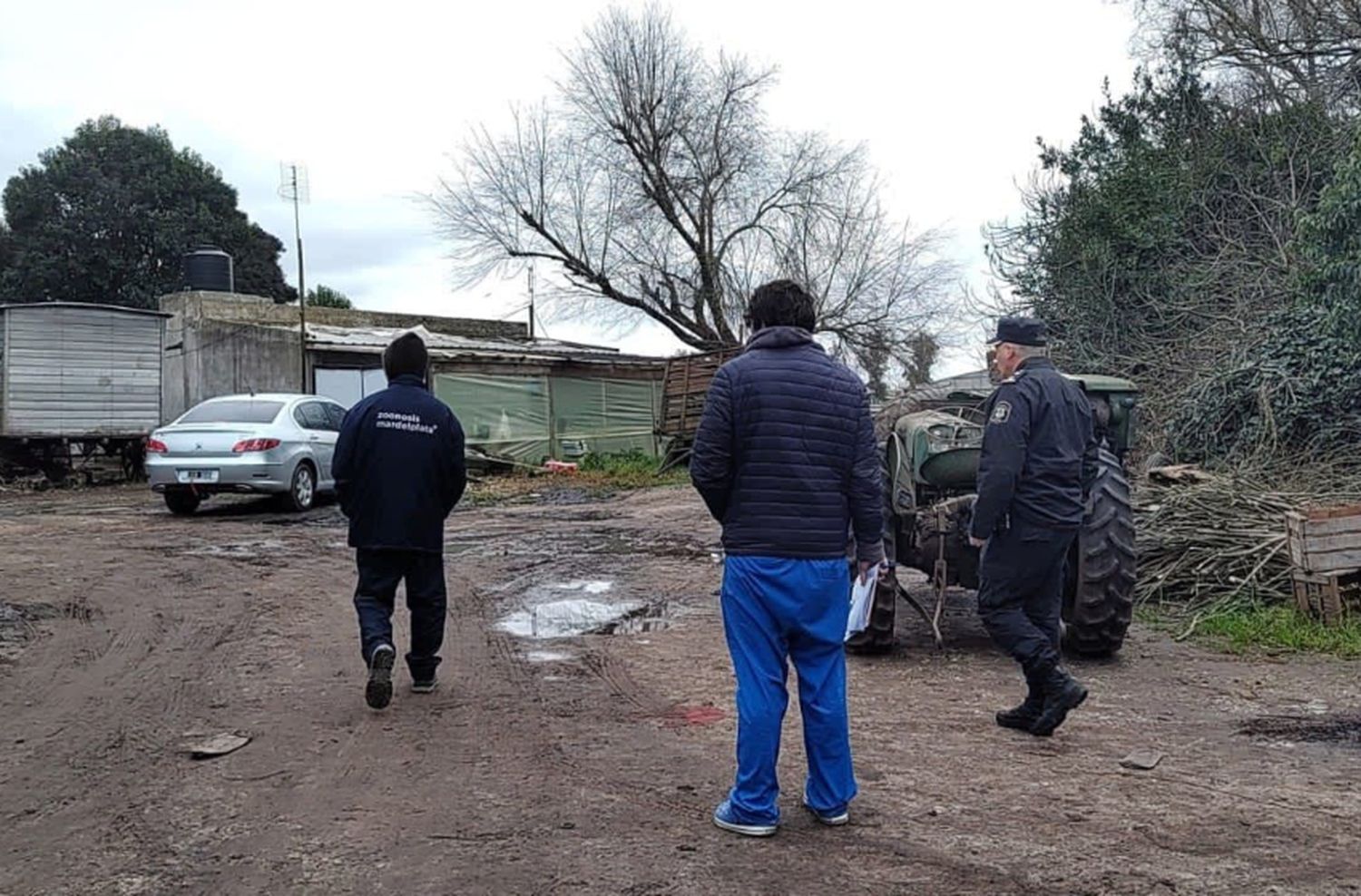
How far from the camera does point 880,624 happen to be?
22.4ft

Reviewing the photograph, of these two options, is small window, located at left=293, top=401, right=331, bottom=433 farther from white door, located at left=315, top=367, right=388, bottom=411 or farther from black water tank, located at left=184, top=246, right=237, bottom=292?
black water tank, located at left=184, top=246, right=237, bottom=292

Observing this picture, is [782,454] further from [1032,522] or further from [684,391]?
[684,391]

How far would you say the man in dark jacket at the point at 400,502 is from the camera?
5785mm

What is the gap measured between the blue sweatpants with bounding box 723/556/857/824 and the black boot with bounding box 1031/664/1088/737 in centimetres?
137

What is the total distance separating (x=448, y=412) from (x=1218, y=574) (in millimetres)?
5542

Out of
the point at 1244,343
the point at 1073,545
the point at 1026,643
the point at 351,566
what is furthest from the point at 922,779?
the point at 1244,343

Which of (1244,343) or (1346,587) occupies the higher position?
(1244,343)

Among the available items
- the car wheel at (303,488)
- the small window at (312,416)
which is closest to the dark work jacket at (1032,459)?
the car wheel at (303,488)

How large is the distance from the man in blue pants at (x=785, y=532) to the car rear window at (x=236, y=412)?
11.9 m

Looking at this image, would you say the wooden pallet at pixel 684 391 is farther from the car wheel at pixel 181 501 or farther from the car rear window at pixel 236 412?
the car wheel at pixel 181 501

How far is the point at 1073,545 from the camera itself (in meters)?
6.64

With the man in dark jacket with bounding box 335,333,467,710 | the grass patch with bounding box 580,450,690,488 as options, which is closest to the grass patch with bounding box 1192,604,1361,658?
the man in dark jacket with bounding box 335,333,467,710

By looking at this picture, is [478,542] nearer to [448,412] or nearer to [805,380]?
[448,412]

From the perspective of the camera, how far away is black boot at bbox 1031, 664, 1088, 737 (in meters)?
5.12
